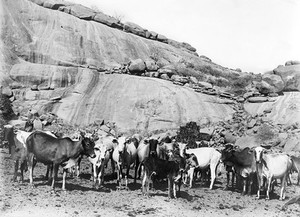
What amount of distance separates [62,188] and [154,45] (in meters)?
37.3

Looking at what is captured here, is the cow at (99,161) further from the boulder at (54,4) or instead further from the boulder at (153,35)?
the boulder at (153,35)

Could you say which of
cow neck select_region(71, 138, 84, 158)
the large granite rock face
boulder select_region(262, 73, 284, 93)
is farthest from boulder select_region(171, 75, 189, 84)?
cow neck select_region(71, 138, 84, 158)

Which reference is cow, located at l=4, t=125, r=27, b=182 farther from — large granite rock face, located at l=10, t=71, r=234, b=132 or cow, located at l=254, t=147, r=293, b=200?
large granite rock face, located at l=10, t=71, r=234, b=132

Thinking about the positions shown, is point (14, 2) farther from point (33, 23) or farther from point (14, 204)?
point (14, 204)

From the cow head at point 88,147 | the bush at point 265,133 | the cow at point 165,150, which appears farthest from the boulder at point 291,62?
the cow head at point 88,147

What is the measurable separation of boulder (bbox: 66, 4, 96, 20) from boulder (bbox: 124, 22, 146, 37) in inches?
197

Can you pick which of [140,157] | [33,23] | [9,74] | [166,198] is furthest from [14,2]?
[166,198]

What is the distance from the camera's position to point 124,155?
56.5ft

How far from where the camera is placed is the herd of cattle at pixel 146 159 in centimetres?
1472

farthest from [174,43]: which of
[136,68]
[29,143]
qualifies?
[29,143]

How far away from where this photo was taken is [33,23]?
42.2m

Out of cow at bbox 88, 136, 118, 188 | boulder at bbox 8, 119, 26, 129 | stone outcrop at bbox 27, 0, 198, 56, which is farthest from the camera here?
stone outcrop at bbox 27, 0, 198, 56

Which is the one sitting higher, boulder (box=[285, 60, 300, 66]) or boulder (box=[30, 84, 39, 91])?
boulder (box=[285, 60, 300, 66])

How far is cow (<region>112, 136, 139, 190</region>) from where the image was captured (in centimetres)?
1678
